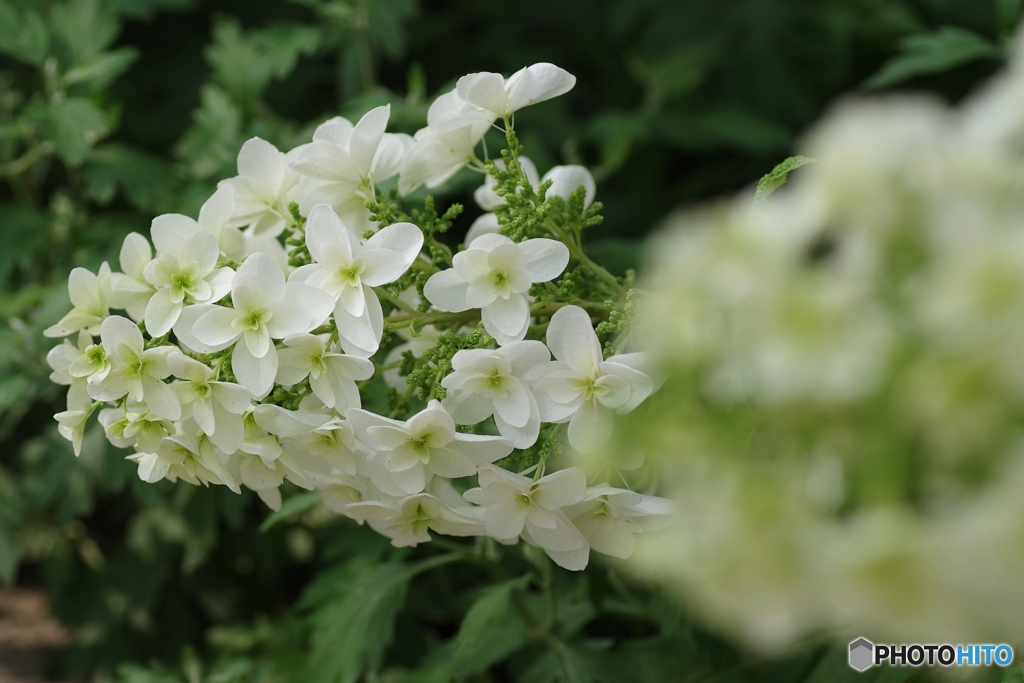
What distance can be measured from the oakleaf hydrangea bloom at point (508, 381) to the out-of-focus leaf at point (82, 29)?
1.41m

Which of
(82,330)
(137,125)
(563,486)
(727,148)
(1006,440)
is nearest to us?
(1006,440)

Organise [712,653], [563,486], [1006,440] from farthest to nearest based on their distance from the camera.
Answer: [712,653] < [563,486] < [1006,440]

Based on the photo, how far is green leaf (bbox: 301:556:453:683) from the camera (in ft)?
4.75

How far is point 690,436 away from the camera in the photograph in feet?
1.56

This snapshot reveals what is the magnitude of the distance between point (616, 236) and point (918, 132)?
6.19 feet

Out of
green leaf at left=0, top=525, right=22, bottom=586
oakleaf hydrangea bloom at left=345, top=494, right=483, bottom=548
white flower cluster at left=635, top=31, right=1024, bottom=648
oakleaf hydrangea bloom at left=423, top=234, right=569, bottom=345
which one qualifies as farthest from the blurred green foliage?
white flower cluster at left=635, top=31, right=1024, bottom=648

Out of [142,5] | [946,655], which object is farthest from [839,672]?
[142,5]

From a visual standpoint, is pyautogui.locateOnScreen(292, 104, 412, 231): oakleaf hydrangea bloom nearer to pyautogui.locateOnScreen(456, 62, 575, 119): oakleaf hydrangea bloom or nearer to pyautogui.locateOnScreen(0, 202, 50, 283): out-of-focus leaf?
pyautogui.locateOnScreen(456, 62, 575, 119): oakleaf hydrangea bloom

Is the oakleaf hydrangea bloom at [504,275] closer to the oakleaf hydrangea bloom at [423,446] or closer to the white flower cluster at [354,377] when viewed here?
the white flower cluster at [354,377]

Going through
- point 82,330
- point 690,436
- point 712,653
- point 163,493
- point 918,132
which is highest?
point 918,132

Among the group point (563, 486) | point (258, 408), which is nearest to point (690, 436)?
point (563, 486)

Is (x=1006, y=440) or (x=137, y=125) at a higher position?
(x=1006, y=440)

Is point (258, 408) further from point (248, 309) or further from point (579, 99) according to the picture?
point (579, 99)

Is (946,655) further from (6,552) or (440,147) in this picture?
(6,552)
